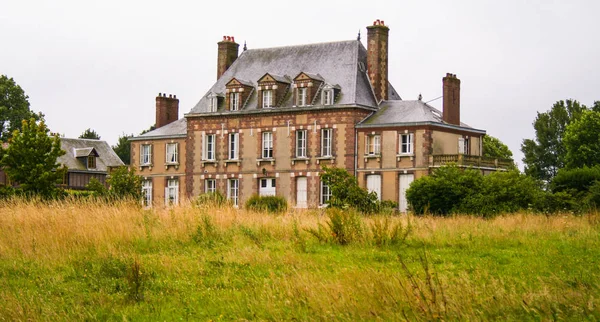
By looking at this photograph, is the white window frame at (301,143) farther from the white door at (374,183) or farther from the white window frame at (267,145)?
the white door at (374,183)

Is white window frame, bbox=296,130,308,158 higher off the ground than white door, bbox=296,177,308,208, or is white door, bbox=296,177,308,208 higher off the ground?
white window frame, bbox=296,130,308,158

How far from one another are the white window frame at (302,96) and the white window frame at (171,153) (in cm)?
965

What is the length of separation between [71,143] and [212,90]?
78.5 feet

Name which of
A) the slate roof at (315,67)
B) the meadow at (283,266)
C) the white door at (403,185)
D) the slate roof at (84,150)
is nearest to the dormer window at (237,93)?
the slate roof at (315,67)

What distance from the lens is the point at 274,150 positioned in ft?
191

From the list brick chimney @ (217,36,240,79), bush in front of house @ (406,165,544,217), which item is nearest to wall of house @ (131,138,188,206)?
brick chimney @ (217,36,240,79)

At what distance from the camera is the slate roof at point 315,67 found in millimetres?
56500

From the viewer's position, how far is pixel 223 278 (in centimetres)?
1605

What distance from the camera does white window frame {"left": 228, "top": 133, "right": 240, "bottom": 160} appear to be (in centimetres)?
5988

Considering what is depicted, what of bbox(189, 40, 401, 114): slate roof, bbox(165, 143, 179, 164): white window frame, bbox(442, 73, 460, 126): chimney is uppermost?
bbox(189, 40, 401, 114): slate roof

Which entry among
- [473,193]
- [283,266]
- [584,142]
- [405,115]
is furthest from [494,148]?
[283,266]

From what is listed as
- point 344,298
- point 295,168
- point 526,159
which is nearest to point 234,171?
point 295,168

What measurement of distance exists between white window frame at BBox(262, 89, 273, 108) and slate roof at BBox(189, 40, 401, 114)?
81 cm

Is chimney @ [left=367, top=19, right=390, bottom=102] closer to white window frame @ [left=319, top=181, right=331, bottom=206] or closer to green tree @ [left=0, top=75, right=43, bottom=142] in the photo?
white window frame @ [left=319, top=181, right=331, bottom=206]
